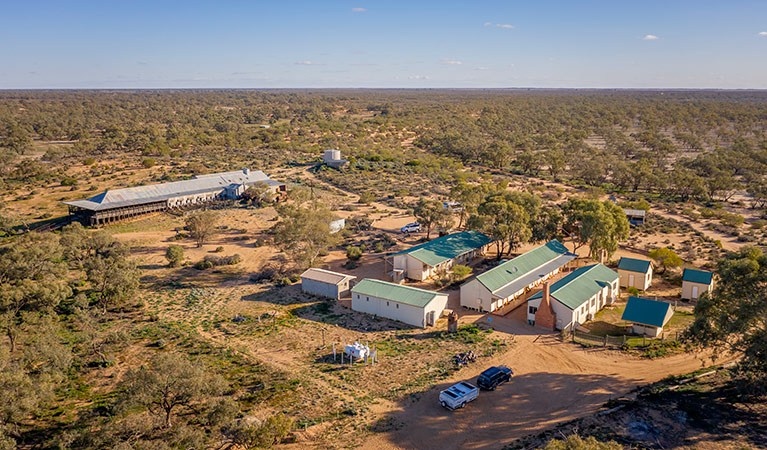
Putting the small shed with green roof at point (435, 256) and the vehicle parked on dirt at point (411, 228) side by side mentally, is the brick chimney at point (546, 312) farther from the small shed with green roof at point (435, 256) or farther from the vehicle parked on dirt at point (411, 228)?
the vehicle parked on dirt at point (411, 228)

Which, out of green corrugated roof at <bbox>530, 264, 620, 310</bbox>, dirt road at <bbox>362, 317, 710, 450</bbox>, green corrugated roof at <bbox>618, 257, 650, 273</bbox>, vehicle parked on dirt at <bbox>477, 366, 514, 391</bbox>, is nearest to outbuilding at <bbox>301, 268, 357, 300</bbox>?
dirt road at <bbox>362, 317, 710, 450</bbox>

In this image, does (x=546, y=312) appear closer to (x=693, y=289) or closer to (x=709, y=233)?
(x=693, y=289)

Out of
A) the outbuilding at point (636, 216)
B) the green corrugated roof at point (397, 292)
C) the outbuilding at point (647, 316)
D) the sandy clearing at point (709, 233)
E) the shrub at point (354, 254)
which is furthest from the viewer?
the outbuilding at point (636, 216)

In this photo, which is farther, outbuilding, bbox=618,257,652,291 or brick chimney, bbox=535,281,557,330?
outbuilding, bbox=618,257,652,291

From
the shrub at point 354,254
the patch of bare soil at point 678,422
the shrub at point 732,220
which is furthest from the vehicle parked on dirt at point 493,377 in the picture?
the shrub at point 732,220

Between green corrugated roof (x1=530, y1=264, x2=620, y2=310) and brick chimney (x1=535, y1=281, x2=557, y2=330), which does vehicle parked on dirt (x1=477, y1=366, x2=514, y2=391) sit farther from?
green corrugated roof (x1=530, y1=264, x2=620, y2=310)

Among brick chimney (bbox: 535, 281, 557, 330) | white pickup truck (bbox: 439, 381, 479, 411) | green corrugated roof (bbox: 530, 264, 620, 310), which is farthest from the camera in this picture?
green corrugated roof (bbox: 530, 264, 620, 310)

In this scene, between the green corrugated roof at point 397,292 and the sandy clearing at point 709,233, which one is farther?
the sandy clearing at point 709,233
